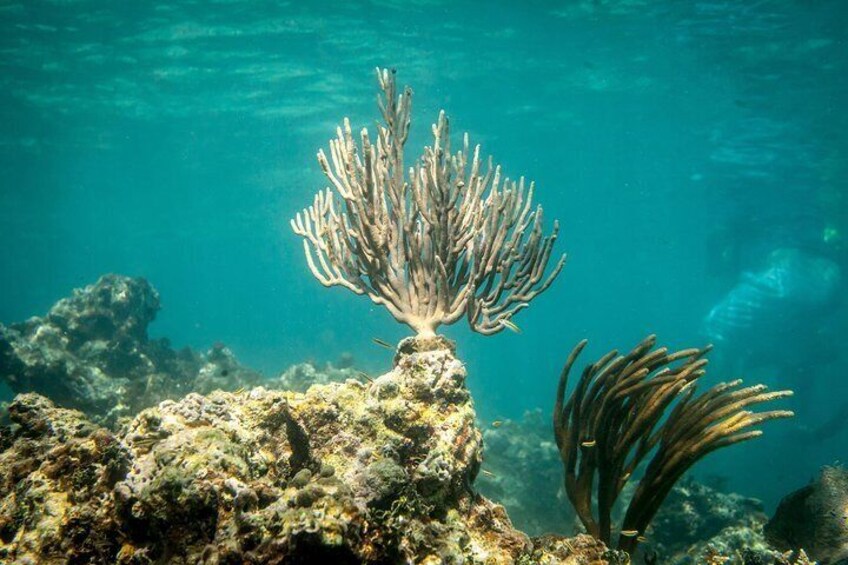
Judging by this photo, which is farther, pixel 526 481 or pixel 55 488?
pixel 526 481

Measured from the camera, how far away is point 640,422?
3.77 metres

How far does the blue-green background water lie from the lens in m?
19.1

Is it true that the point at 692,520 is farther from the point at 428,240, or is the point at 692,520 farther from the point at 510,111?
the point at 510,111

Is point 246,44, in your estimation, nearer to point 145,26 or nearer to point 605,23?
point 145,26

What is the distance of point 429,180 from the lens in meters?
4.48

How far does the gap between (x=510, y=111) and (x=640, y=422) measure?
1136 inches

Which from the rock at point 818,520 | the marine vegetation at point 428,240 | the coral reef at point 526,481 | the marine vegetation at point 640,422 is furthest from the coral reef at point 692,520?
the marine vegetation at point 428,240

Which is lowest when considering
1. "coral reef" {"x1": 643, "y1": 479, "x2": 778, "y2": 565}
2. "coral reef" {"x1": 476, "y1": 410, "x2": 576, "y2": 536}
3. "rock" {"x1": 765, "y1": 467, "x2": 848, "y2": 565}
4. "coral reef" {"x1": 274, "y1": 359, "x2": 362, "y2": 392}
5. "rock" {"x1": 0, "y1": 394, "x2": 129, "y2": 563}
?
"rock" {"x1": 0, "y1": 394, "x2": 129, "y2": 563}

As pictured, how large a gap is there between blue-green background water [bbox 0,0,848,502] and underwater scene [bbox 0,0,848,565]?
7.6 inches

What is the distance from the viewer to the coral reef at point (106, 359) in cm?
1042

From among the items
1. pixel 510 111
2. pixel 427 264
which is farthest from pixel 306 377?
pixel 510 111

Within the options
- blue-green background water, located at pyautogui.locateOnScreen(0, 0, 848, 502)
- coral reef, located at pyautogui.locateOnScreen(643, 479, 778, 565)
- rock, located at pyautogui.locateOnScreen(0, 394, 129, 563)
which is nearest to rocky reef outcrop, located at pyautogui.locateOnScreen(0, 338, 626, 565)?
A: rock, located at pyautogui.locateOnScreen(0, 394, 129, 563)

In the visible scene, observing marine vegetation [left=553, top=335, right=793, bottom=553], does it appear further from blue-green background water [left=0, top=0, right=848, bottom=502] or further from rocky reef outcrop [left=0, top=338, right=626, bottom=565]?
blue-green background water [left=0, top=0, right=848, bottom=502]

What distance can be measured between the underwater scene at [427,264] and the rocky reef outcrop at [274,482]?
0.02 m
